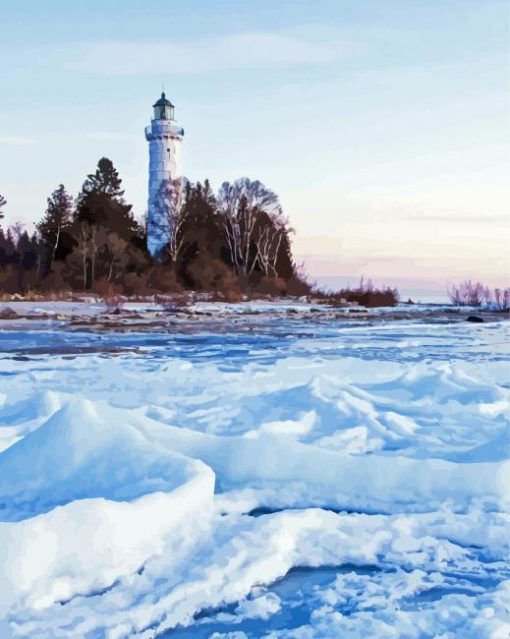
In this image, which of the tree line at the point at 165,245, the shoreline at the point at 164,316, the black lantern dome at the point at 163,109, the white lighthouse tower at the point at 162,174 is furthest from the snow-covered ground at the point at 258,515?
the black lantern dome at the point at 163,109

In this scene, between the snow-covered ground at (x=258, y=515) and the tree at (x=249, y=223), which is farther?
the tree at (x=249, y=223)

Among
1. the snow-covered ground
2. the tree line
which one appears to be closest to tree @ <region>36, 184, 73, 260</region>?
the tree line

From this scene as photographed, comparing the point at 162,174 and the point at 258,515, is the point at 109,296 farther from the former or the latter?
the point at 258,515

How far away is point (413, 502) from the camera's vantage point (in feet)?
12.5

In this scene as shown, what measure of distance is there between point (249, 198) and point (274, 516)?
3839cm

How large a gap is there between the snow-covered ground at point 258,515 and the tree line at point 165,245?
27.8 metres

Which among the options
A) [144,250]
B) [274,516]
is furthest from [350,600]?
[144,250]

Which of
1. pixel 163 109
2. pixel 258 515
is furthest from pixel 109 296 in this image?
pixel 258 515

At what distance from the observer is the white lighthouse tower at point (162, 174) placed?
3934 centimetres

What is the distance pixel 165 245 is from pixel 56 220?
6004 millimetres

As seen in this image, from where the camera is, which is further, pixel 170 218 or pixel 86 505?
pixel 170 218

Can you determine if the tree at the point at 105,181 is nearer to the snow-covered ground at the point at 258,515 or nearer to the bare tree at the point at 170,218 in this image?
the bare tree at the point at 170,218

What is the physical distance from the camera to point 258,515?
367 cm

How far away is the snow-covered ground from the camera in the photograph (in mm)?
2557
